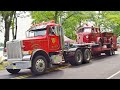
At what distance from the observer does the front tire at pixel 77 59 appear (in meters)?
16.4

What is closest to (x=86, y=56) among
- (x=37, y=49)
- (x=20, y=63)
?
(x=37, y=49)

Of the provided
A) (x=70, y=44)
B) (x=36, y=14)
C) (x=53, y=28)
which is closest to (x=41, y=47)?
(x=53, y=28)

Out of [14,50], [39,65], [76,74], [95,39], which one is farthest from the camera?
[95,39]

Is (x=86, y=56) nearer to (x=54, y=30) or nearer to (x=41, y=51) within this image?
(x=54, y=30)

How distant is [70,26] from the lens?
44750 mm

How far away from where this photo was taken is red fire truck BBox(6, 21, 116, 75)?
13008mm

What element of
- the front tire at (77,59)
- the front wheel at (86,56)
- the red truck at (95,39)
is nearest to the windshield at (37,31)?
the front tire at (77,59)

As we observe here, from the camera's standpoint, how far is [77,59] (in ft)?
54.9

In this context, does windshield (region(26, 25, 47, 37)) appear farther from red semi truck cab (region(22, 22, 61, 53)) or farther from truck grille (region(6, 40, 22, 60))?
truck grille (region(6, 40, 22, 60))

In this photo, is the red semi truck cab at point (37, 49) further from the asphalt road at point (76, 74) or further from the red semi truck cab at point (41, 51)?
the asphalt road at point (76, 74)

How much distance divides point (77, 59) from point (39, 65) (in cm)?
426
